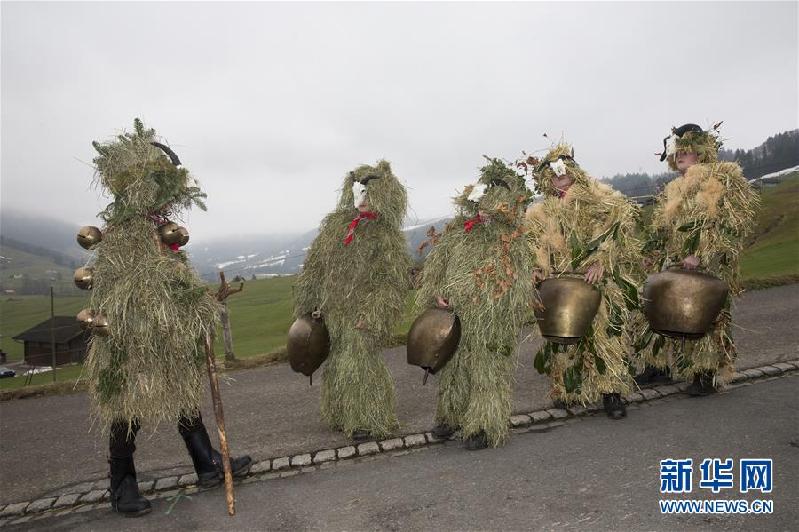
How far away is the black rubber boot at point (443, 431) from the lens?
4.64m

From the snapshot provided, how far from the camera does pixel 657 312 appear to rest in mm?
3934

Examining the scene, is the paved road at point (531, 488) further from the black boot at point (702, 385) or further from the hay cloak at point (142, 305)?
the hay cloak at point (142, 305)

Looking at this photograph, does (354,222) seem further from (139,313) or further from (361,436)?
(361,436)

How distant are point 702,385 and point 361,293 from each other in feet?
13.4

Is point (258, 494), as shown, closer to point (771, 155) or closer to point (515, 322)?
point (515, 322)

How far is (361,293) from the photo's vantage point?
15.5 feet

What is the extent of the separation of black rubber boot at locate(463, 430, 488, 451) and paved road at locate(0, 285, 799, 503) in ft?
2.38

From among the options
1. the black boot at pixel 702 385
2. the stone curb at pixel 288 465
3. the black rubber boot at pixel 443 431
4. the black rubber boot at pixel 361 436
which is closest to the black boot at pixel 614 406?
the stone curb at pixel 288 465

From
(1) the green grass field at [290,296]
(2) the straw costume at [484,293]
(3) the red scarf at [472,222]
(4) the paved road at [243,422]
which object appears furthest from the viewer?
(1) the green grass field at [290,296]

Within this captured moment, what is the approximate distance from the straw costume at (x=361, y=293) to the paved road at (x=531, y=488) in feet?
2.04

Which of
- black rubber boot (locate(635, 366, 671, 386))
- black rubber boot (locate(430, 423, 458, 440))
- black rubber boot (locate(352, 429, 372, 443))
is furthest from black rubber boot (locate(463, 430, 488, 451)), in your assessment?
black rubber boot (locate(635, 366, 671, 386))

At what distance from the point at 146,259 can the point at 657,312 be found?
169 inches

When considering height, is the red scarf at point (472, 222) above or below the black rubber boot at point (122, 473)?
above

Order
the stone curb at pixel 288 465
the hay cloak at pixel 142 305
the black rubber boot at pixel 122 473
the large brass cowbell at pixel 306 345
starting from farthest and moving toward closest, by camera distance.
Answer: the large brass cowbell at pixel 306 345 < the stone curb at pixel 288 465 < the black rubber boot at pixel 122 473 < the hay cloak at pixel 142 305
